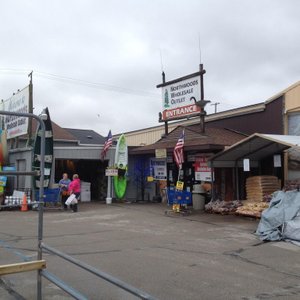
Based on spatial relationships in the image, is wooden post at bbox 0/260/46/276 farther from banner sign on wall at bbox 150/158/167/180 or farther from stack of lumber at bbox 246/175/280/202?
banner sign on wall at bbox 150/158/167/180

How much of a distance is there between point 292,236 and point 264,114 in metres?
9.56

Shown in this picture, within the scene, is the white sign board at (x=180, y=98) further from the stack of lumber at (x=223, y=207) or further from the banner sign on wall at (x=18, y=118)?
the banner sign on wall at (x=18, y=118)

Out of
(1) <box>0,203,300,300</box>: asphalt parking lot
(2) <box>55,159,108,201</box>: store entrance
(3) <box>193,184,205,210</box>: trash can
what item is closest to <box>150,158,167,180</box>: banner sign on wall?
(2) <box>55,159,108,201</box>: store entrance

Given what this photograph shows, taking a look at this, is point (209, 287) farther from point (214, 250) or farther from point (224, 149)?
point (224, 149)

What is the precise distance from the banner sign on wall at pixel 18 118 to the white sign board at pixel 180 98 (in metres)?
7.39

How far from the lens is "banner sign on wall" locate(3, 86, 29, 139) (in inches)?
894

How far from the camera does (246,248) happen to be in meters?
10.2

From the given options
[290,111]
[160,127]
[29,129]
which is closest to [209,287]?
[290,111]

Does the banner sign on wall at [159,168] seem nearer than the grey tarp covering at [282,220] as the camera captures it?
No

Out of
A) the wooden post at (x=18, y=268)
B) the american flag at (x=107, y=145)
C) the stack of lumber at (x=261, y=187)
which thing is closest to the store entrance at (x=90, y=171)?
the american flag at (x=107, y=145)

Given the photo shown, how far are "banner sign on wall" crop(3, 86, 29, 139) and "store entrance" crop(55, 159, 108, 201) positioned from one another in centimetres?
314

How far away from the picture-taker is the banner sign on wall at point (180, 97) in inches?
791

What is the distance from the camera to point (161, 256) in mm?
9141

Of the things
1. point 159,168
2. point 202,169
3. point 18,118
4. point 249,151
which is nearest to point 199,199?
point 202,169
